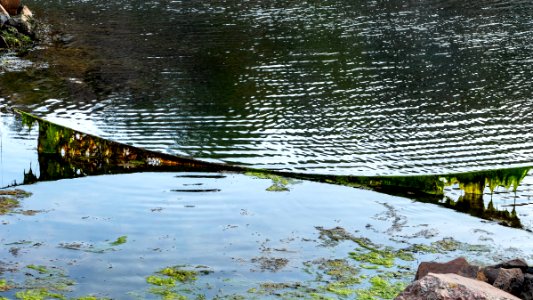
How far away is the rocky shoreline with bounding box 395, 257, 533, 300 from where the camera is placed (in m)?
10.4

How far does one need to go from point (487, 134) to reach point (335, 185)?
21.3 ft

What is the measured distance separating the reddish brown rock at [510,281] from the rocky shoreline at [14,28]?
33.1 metres

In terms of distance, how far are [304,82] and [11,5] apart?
20.5m

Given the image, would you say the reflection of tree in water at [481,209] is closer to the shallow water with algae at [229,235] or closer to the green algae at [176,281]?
the shallow water with algae at [229,235]

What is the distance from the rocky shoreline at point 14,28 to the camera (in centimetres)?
4038

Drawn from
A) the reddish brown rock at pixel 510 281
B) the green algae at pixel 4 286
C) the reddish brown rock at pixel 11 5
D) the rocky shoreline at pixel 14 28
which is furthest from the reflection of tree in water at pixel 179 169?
the reddish brown rock at pixel 11 5

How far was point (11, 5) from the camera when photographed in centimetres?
4491

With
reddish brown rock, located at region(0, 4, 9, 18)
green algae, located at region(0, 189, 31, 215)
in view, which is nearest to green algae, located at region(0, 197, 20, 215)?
green algae, located at region(0, 189, 31, 215)

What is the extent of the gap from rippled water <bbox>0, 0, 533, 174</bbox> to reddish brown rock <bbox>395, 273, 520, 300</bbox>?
10.9 metres

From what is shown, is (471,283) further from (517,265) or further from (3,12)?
(3,12)

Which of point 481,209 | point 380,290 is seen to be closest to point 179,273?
point 380,290

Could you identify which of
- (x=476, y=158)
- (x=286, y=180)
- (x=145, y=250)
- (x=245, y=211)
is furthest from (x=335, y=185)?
(x=145, y=250)

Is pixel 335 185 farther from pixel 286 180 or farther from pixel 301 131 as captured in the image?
pixel 301 131

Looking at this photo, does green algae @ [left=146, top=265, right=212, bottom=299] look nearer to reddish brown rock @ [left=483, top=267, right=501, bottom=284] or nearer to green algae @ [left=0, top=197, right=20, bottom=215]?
reddish brown rock @ [left=483, top=267, right=501, bottom=284]
